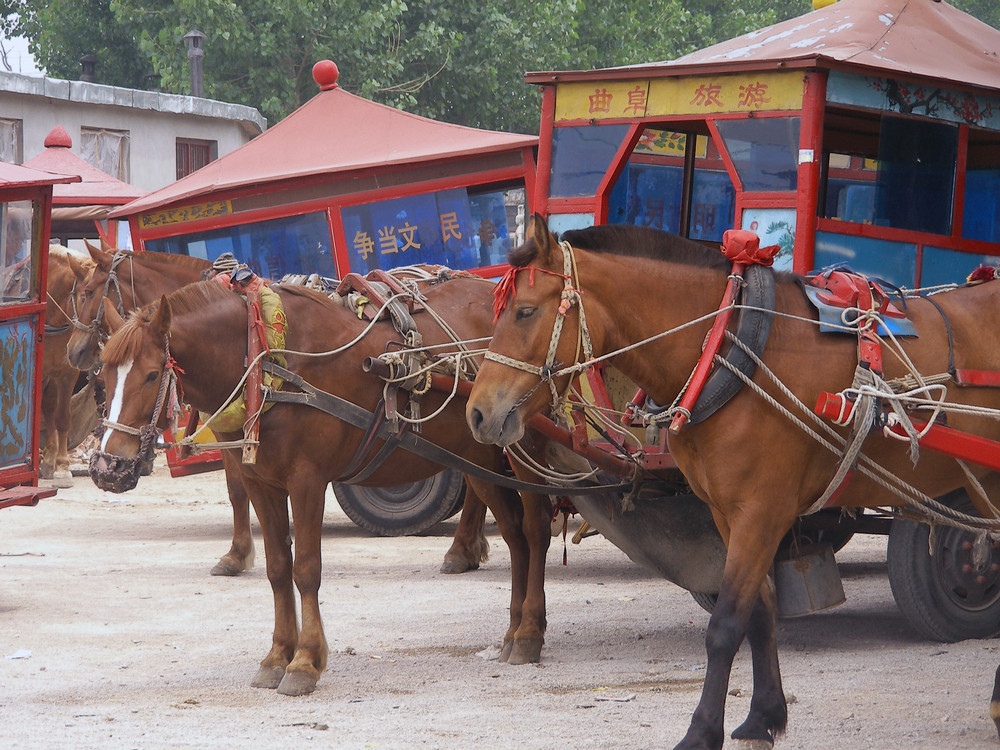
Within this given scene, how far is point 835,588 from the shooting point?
555 cm

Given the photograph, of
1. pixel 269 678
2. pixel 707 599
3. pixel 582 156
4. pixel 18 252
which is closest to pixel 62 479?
pixel 18 252

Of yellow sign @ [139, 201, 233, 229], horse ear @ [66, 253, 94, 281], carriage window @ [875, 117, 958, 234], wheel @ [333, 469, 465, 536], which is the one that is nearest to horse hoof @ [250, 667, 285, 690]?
carriage window @ [875, 117, 958, 234]

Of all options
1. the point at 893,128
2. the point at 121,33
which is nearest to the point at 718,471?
the point at 893,128

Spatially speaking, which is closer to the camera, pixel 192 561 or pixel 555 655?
pixel 555 655

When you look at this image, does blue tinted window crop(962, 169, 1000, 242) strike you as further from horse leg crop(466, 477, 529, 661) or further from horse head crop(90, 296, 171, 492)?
horse head crop(90, 296, 171, 492)

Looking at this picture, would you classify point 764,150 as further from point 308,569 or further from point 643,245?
point 308,569

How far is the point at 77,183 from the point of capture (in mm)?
14516

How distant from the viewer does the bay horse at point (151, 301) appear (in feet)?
25.7

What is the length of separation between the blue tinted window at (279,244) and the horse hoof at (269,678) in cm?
449

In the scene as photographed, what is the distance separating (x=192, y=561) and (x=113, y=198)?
7418mm

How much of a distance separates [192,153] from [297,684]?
1707 cm

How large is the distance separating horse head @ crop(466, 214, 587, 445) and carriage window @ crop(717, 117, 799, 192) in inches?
69.4

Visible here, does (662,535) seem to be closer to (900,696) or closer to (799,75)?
(900,696)

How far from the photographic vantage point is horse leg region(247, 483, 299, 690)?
5.34m
